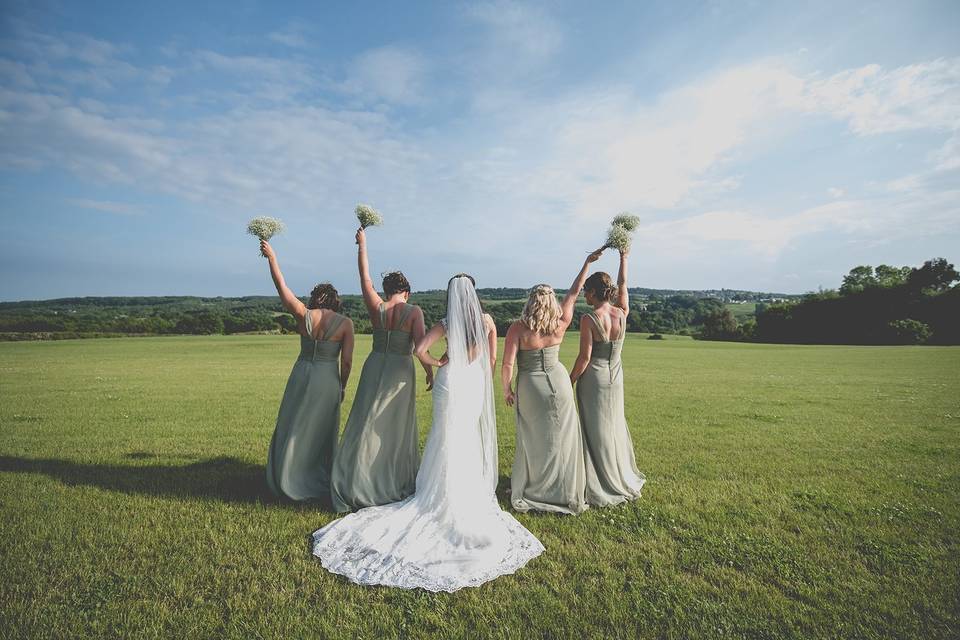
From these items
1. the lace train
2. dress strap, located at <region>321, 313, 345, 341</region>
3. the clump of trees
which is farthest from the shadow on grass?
the clump of trees

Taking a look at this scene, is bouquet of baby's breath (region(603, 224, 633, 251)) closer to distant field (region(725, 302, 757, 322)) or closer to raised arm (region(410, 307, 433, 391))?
raised arm (region(410, 307, 433, 391))

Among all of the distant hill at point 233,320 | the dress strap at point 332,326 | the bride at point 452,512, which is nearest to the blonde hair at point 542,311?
the bride at point 452,512

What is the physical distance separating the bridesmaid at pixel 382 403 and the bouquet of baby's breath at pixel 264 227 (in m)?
1.15

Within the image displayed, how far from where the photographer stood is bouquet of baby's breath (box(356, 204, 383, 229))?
21.9 ft

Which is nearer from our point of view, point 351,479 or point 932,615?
point 932,615

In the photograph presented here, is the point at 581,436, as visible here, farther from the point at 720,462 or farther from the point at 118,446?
the point at 118,446

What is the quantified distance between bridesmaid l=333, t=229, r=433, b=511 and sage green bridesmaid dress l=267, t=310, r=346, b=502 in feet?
1.53

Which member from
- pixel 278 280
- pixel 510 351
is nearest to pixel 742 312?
pixel 510 351

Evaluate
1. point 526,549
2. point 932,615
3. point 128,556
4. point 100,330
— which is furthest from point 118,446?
point 100,330

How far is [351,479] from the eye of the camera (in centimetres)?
644

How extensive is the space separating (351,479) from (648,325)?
83.3m

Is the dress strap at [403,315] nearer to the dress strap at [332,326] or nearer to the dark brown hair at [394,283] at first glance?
the dark brown hair at [394,283]

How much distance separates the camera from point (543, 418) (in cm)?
668

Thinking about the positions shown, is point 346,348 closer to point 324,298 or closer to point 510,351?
point 324,298
